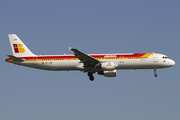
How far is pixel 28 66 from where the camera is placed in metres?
56.9

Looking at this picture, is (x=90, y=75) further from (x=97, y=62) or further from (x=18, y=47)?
(x=18, y=47)

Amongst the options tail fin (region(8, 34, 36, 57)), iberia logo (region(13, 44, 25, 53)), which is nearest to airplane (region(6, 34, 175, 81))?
tail fin (region(8, 34, 36, 57))

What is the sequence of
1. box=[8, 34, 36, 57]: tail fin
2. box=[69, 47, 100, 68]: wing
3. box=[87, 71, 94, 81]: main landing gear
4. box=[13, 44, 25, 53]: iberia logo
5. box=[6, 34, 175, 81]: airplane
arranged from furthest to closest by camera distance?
1. box=[13, 44, 25, 53]: iberia logo
2. box=[8, 34, 36, 57]: tail fin
3. box=[87, 71, 94, 81]: main landing gear
4. box=[6, 34, 175, 81]: airplane
5. box=[69, 47, 100, 68]: wing

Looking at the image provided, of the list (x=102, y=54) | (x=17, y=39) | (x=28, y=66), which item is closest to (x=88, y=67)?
(x=102, y=54)

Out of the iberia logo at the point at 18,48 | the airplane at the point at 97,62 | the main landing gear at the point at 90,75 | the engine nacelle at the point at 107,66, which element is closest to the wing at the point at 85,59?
the airplane at the point at 97,62

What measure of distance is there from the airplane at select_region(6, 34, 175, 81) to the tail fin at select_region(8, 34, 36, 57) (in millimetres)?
1522

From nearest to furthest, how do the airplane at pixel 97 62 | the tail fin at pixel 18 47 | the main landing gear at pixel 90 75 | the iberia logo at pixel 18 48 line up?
the airplane at pixel 97 62, the main landing gear at pixel 90 75, the tail fin at pixel 18 47, the iberia logo at pixel 18 48

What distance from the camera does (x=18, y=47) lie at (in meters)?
59.6

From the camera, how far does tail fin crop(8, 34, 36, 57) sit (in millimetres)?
58741

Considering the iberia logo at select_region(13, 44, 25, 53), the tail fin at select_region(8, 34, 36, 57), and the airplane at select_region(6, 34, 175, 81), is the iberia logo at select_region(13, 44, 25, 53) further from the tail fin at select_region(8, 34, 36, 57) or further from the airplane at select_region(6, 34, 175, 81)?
the airplane at select_region(6, 34, 175, 81)

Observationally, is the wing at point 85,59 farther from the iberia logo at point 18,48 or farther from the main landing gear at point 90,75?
the iberia logo at point 18,48

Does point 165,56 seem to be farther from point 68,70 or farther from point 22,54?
point 22,54

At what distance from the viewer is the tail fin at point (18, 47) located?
2313 inches

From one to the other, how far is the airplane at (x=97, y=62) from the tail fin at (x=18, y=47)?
4.99ft
